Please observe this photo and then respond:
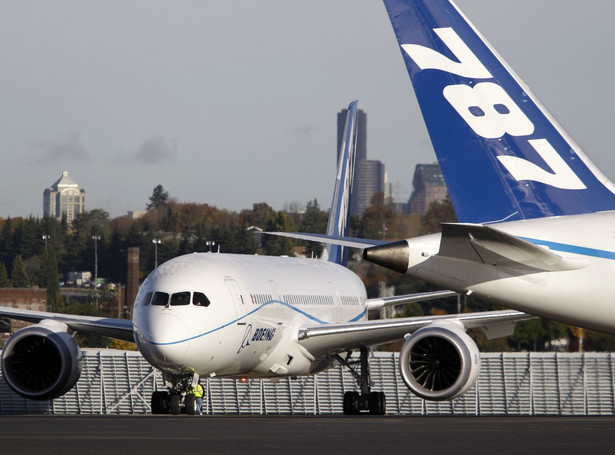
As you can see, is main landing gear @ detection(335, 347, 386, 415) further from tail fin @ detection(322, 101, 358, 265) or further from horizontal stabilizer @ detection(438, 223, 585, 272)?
horizontal stabilizer @ detection(438, 223, 585, 272)

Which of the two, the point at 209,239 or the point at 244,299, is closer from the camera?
A: the point at 244,299

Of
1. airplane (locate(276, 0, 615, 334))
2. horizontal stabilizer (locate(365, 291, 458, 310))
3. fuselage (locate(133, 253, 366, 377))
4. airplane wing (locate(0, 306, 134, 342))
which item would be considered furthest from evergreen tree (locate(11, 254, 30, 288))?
airplane (locate(276, 0, 615, 334))

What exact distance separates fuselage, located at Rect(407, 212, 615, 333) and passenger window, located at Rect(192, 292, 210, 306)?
12318 mm

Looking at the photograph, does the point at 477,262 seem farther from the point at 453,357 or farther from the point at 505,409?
the point at 505,409

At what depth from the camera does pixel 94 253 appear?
9012cm

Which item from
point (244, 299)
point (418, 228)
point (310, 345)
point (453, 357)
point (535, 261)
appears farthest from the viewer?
point (418, 228)

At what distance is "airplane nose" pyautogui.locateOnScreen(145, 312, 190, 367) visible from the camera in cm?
2181

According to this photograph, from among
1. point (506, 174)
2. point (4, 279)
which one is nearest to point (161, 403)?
point (506, 174)

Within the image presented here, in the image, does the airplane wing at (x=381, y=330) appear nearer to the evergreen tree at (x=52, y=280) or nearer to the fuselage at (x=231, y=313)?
the fuselage at (x=231, y=313)

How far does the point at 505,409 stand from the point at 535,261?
25995 millimetres

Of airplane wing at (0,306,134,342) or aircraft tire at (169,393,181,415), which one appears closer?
aircraft tire at (169,393,181,415)

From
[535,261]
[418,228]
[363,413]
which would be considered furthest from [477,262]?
[418,228]

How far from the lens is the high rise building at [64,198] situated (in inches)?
5935

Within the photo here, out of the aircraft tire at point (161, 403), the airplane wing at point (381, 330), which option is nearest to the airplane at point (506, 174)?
the aircraft tire at point (161, 403)
